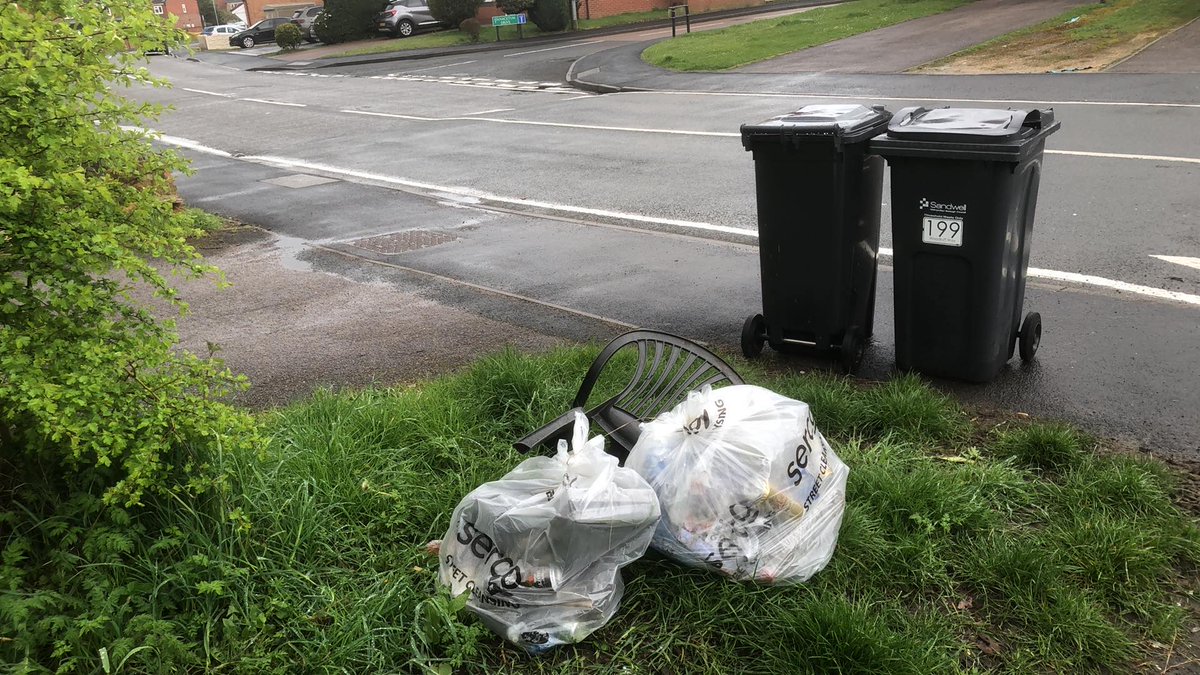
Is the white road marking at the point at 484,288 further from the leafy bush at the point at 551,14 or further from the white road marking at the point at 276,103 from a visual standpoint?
the leafy bush at the point at 551,14

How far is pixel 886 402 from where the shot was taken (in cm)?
416

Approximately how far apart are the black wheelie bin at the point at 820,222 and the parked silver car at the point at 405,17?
37980mm

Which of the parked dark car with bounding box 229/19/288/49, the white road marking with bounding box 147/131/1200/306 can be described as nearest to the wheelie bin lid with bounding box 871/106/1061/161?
the white road marking with bounding box 147/131/1200/306

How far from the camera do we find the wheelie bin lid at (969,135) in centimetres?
404

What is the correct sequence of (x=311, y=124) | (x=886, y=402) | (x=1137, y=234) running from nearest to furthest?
(x=886, y=402) → (x=1137, y=234) → (x=311, y=124)

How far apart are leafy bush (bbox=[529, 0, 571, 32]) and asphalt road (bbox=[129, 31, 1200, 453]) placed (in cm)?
1809

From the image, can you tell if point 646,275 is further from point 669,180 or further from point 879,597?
point 879,597

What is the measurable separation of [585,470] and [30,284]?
1.75 metres

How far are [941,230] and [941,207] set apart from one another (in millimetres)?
108

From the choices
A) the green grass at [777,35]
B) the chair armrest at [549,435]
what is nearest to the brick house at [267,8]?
the green grass at [777,35]

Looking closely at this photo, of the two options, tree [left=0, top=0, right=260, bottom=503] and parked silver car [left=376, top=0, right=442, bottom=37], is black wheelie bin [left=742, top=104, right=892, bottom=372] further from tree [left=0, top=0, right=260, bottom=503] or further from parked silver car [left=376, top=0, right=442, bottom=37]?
parked silver car [left=376, top=0, right=442, bottom=37]

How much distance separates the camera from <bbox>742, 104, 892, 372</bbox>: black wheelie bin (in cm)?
449

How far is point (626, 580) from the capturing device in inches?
120

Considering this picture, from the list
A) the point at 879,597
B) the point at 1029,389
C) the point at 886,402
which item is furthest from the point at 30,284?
the point at 1029,389
